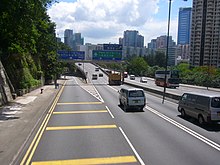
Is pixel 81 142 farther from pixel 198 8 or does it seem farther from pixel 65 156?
pixel 198 8

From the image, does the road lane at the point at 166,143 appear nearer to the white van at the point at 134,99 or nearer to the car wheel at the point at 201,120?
the car wheel at the point at 201,120

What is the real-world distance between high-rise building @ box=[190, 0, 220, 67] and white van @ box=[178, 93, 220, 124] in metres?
118

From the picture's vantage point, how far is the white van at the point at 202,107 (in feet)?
55.5

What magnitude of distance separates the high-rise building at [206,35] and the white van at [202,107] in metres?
118

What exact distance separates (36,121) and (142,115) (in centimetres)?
748

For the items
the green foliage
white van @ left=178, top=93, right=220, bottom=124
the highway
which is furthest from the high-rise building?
the highway

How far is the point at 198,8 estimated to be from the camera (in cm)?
14012

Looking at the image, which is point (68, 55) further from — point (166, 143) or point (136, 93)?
point (166, 143)

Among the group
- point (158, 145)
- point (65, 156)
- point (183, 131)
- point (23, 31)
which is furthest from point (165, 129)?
point (23, 31)

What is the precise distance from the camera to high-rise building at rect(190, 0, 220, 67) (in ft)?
437

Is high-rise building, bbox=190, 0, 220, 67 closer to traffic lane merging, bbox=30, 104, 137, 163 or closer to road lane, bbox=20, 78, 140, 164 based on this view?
traffic lane merging, bbox=30, 104, 137, 163

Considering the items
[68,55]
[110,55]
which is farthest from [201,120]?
[68,55]

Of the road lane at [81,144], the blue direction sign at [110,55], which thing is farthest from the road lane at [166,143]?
the blue direction sign at [110,55]

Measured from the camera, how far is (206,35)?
136 metres
